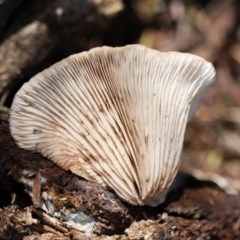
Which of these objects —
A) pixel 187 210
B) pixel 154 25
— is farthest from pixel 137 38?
pixel 187 210

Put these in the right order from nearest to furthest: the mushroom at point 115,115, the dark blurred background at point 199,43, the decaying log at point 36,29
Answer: the mushroom at point 115,115 → the decaying log at point 36,29 → the dark blurred background at point 199,43

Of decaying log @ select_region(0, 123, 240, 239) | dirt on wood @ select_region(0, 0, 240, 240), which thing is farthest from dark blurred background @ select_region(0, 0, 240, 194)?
decaying log @ select_region(0, 123, 240, 239)

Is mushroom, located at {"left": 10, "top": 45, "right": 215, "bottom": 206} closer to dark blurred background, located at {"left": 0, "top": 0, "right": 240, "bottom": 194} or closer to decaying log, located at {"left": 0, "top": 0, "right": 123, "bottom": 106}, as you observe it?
decaying log, located at {"left": 0, "top": 0, "right": 123, "bottom": 106}

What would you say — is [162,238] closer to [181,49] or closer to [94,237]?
[94,237]

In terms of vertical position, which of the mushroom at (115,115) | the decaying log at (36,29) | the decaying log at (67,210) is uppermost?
the decaying log at (36,29)

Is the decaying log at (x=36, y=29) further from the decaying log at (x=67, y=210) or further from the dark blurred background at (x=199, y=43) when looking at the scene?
the decaying log at (x=67, y=210)

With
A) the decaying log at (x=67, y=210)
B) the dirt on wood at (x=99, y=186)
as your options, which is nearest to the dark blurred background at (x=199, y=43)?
the dirt on wood at (x=99, y=186)

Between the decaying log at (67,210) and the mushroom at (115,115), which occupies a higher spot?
the mushroom at (115,115)

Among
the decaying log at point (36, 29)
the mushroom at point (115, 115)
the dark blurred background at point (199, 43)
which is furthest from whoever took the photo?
the dark blurred background at point (199, 43)
